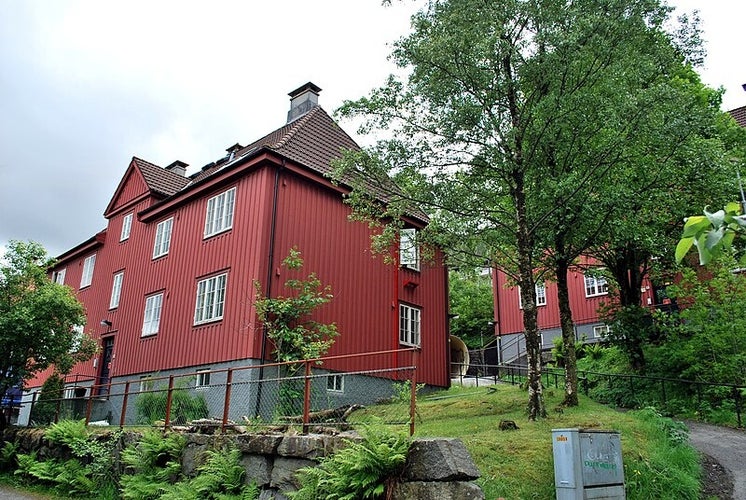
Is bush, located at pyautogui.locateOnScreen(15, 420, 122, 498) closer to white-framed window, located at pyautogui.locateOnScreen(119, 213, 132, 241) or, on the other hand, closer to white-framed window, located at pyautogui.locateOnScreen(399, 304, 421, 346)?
white-framed window, located at pyautogui.locateOnScreen(399, 304, 421, 346)

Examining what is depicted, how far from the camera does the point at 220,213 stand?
17453 millimetres

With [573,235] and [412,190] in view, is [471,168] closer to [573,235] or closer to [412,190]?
[412,190]

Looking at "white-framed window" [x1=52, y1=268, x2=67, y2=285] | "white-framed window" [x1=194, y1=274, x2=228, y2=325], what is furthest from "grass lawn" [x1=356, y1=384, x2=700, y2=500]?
"white-framed window" [x1=52, y1=268, x2=67, y2=285]

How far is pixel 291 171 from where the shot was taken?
1655 centimetres

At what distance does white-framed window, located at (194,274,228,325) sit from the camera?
1616 centimetres

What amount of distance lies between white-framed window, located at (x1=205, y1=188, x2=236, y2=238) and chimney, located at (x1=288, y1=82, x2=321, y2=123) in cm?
532

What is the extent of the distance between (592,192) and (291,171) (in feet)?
26.7

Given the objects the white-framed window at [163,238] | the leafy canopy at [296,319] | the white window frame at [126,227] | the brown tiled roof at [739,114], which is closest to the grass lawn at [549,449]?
the leafy canopy at [296,319]

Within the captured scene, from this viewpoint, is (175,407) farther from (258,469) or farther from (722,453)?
(722,453)

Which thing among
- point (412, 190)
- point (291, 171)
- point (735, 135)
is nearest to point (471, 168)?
point (412, 190)

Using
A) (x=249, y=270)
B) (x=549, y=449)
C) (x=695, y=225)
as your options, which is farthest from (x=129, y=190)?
(x=695, y=225)

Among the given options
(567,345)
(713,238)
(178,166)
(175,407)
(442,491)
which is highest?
(178,166)

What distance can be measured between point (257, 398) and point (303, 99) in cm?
1186

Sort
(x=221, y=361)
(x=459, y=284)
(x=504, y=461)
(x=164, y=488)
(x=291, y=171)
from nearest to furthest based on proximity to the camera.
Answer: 1. (x=504, y=461)
2. (x=164, y=488)
3. (x=221, y=361)
4. (x=291, y=171)
5. (x=459, y=284)
